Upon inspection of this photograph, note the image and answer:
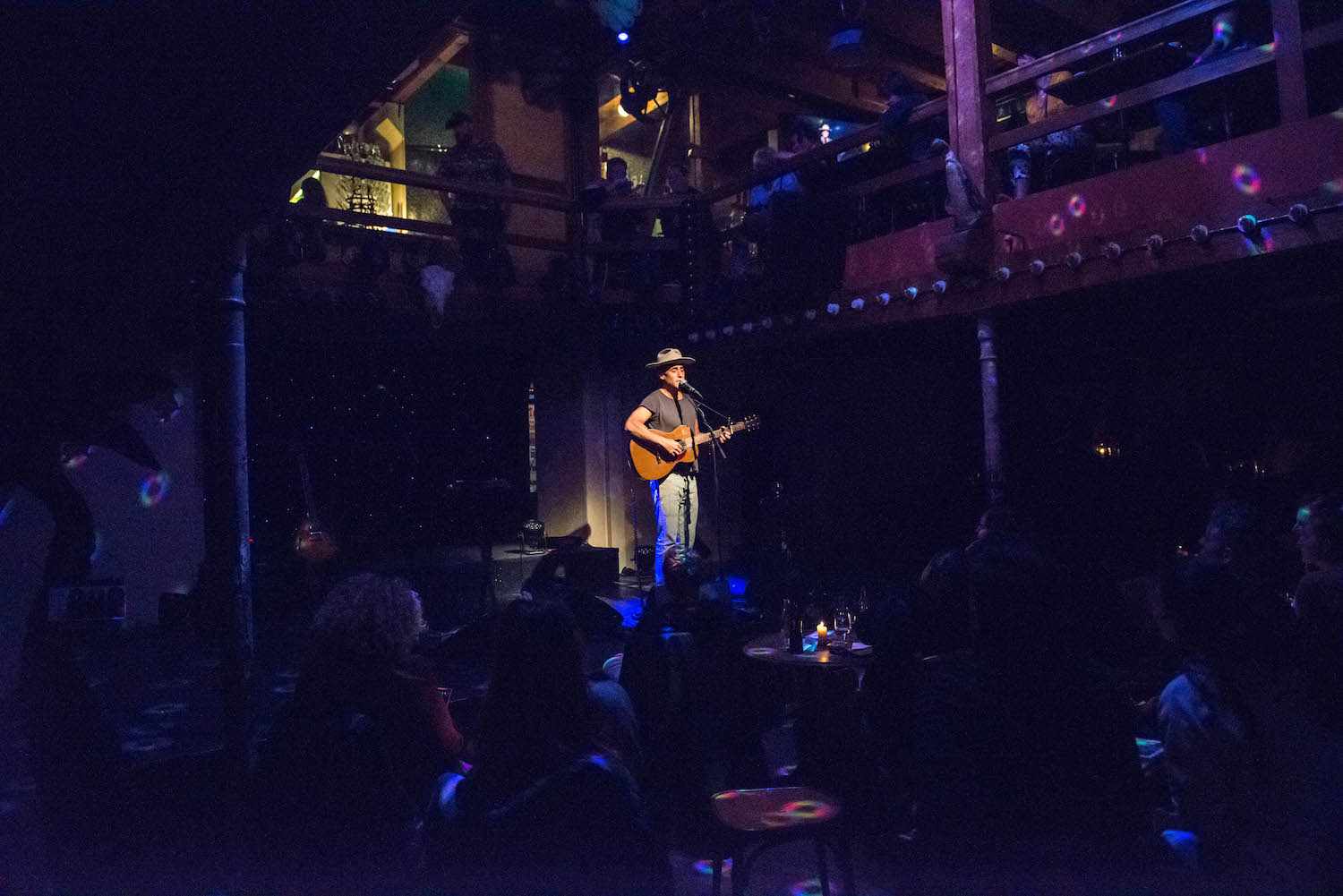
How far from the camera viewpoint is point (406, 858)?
207 cm

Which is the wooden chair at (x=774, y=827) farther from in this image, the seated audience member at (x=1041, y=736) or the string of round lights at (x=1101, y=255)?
the string of round lights at (x=1101, y=255)

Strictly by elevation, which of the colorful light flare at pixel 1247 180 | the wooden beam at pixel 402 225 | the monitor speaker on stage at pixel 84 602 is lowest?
the monitor speaker on stage at pixel 84 602

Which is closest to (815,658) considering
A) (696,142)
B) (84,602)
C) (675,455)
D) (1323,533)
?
(1323,533)

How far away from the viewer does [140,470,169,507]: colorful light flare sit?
24.3 ft

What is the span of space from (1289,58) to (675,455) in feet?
14.2

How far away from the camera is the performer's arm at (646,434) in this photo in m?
6.26

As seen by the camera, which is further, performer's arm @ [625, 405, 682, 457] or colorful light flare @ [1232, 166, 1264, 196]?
performer's arm @ [625, 405, 682, 457]

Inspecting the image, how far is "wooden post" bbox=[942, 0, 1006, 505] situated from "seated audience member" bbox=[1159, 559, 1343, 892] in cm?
421

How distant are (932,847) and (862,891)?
90 cm

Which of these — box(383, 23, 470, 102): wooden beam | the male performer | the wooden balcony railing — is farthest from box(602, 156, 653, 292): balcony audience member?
box(383, 23, 470, 102): wooden beam

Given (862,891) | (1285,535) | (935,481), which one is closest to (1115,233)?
(1285,535)

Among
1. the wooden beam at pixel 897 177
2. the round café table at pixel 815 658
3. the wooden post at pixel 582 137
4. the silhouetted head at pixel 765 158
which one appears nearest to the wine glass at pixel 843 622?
the round café table at pixel 815 658

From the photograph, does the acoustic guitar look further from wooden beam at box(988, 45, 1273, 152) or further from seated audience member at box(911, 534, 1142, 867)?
seated audience member at box(911, 534, 1142, 867)

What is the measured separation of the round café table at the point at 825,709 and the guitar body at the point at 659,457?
2555mm
